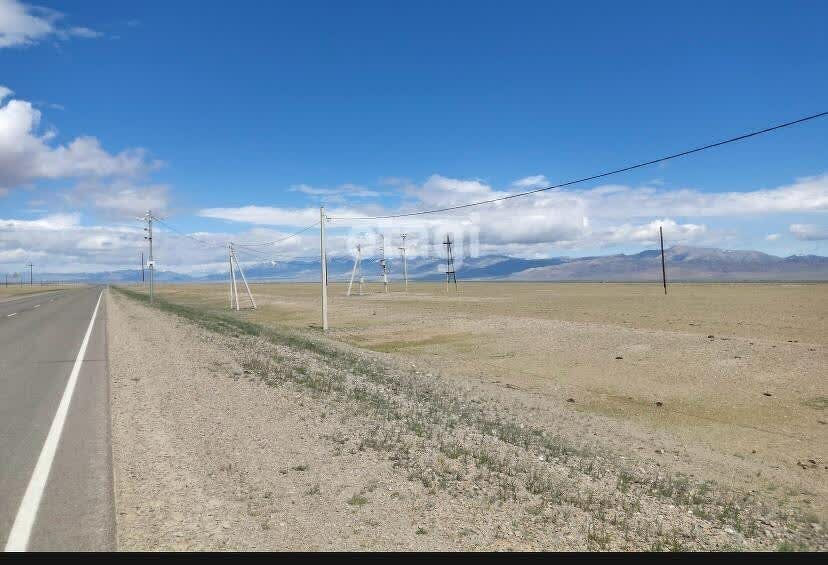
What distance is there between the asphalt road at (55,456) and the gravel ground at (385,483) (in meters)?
0.27

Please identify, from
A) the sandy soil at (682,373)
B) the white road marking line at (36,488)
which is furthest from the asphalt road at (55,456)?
the sandy soil at (682,373)

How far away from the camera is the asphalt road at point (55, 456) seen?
5.48 meters

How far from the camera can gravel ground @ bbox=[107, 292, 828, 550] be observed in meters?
5.71

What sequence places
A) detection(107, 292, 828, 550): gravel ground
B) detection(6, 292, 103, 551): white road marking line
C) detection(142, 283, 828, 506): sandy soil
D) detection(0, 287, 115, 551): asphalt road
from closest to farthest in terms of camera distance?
detection(6, 292, 103, 551): white road marking line → detection(0, 287, 115, 551): asphalt road → detection(107, 292, 828, 550): gravel ground → detection(142, 283, 828, 506): sandy soil

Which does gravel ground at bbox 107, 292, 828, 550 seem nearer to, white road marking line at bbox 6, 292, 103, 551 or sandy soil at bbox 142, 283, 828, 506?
white road marking line at bbox 6, 292, 103, 551

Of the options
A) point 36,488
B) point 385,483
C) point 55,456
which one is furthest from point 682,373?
point 36,488

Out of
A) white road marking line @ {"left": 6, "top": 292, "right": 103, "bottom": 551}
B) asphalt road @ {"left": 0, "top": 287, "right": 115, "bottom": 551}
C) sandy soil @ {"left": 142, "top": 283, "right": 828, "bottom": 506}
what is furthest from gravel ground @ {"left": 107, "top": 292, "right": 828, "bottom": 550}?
sandy soil @ {"left": 142, "top": 283, "right": 828, "bottom": 506}

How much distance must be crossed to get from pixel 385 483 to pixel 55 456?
15.2 feet

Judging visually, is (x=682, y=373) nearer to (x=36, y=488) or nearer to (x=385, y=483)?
(x=385, y=483)

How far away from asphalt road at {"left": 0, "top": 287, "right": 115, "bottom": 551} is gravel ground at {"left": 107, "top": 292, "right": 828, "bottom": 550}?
0.88 ft

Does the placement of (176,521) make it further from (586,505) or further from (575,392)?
(575,392)

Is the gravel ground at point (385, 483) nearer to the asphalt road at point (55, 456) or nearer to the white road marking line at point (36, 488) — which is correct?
the asphalt road at point (55, 456)

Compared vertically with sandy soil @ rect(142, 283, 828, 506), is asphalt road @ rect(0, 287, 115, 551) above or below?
above
